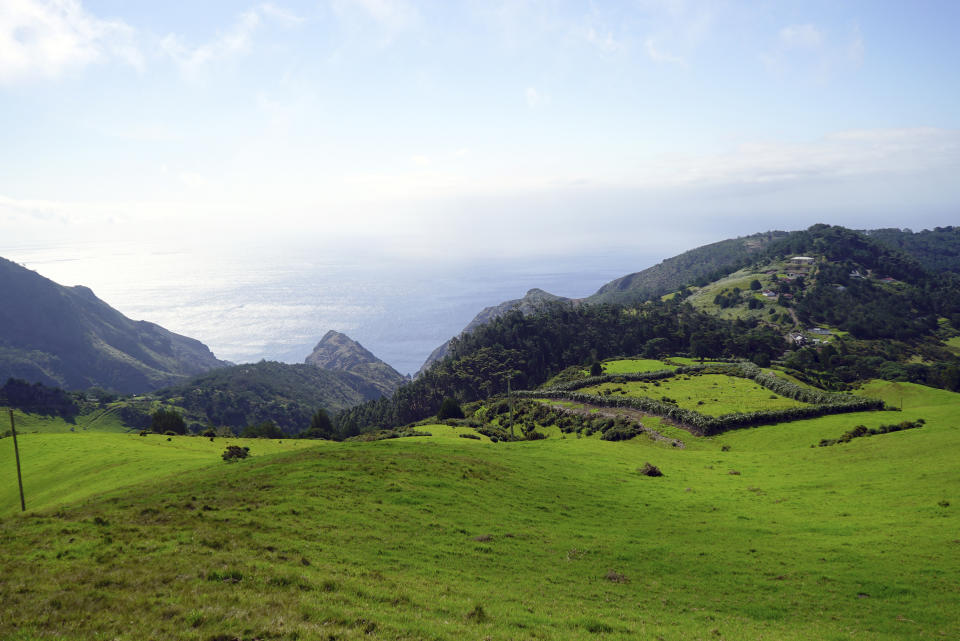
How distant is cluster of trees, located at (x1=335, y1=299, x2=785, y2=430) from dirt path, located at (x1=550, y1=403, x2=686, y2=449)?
61087 millimetres

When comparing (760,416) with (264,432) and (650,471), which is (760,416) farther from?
(264,432)

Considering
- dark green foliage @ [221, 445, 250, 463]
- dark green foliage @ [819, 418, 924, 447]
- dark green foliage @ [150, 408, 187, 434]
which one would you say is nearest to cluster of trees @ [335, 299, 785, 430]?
dark green foliage @ [150, 408, 187, 434]

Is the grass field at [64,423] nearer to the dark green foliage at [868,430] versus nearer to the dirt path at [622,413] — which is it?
the dirt path at [622,413]

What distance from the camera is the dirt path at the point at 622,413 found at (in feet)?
202

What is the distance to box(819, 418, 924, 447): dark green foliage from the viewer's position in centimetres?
4450

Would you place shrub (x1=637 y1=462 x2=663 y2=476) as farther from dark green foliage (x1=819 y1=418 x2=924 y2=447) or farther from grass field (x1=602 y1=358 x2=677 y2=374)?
grass field (x1=602 y1=358 x2=677 y2=374)

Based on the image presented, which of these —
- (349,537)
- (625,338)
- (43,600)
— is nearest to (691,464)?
(349,537)

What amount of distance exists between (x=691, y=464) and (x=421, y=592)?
38.1 metres

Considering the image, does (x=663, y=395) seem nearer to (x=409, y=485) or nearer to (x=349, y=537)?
(x=409, y=485)

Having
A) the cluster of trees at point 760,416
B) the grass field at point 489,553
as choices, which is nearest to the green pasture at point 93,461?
the grass field at point 489,553

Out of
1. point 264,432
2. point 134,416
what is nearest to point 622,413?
point 264,432

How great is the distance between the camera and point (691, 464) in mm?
46094

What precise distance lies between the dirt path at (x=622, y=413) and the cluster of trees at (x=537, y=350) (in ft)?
200

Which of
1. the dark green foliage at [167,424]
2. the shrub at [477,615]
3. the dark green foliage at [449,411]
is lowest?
the dark green foliage at [449,411]
